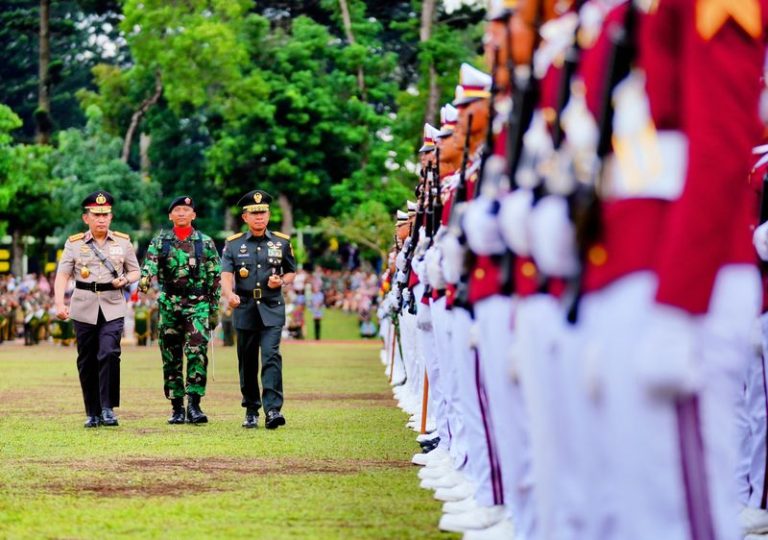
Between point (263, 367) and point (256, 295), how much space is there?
0.70m

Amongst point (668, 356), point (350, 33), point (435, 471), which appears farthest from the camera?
point (350, 33)

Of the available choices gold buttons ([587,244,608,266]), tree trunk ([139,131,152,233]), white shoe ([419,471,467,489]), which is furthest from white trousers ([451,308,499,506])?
tree trunk ([139,131,152,233])

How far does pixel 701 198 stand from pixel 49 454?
8.53 meters

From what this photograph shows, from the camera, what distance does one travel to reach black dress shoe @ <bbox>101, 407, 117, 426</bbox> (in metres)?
15.1

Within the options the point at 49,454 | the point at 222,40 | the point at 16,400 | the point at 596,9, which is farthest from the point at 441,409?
the point at 222,40

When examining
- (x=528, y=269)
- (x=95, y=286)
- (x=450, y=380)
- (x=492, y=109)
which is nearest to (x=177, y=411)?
(x=95, y=286)

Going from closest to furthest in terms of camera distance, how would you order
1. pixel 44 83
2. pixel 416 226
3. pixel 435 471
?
pixel 435 471 → pixel 416 226 → pixel 44 83

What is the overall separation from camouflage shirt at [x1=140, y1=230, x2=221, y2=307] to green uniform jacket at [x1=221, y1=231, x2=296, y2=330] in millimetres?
381

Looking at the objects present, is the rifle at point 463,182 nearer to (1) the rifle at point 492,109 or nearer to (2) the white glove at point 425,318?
(1) the rifle at point 492,109

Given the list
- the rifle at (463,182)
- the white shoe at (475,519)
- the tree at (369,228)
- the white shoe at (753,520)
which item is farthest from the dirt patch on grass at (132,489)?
the tree at (369,228)

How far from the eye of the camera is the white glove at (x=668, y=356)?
4402 millimetres

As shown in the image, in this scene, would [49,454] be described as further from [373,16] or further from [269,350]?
[373,16]

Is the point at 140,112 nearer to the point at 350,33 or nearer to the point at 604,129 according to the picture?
the point at 350,33

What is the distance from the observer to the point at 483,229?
6422 mm
